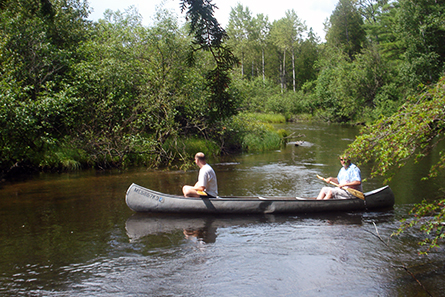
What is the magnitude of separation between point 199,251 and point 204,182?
209 centimetres

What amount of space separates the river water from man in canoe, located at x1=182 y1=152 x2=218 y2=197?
0.53 m

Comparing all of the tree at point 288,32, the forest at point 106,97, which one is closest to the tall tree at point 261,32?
the tree at point 288,32

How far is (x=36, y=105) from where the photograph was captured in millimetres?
11516

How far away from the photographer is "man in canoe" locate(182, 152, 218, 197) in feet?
26.1

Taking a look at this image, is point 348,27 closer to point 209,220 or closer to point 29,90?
point 29,90

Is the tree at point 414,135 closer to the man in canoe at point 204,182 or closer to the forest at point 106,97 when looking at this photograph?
the forest at point 106,97

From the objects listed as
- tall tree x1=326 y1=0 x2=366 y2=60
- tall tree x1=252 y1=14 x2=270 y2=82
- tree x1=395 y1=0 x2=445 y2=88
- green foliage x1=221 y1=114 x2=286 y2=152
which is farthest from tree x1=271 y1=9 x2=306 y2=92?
green foliage x1=221 y1=114 x2=286 y2=152

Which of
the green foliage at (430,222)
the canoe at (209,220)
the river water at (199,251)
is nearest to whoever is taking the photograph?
the green foliage at (430,222)

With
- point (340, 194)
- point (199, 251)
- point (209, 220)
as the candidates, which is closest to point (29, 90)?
point (209, 220)

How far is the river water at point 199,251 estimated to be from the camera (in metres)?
4.84

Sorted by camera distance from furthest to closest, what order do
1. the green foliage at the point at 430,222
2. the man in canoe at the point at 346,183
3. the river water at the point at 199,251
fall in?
the man in canoe at the point at 346,183 → the river water at the point at 199,251 → the green foliage at the point at 430,222

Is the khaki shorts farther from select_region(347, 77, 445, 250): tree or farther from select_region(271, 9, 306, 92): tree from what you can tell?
select_region(271, 9, 306, 92): tree

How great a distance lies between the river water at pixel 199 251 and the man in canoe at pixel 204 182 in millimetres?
528

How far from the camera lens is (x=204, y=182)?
7977 mm
